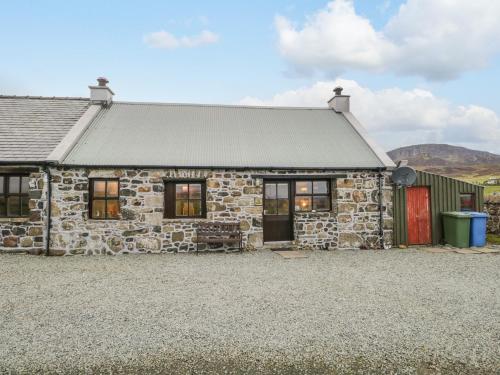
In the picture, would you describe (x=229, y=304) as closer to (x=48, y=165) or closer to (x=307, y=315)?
(x=307, y=315)

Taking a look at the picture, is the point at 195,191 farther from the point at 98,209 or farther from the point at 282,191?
the point at 98,209

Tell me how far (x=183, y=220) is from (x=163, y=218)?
64 cm

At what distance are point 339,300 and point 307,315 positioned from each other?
3.26 feet

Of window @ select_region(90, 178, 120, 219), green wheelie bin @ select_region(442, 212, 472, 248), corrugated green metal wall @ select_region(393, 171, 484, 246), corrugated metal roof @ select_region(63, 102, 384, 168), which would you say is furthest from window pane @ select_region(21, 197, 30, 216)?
green wheelie bin @ select_region(442, 212, 472, 248)

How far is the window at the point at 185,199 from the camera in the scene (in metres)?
10.2

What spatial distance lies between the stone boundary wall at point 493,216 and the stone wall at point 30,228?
16362 mm

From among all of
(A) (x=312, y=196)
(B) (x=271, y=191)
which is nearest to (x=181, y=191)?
(B) (x=271, y=191)

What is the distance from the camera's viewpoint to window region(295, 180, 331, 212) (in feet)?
35.3

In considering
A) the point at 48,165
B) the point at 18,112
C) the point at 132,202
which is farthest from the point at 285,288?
the point at 18,112

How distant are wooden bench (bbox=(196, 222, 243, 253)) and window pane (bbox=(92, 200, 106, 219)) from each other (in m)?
3.00

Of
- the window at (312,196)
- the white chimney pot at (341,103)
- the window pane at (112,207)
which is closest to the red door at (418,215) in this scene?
the window at (312,196)

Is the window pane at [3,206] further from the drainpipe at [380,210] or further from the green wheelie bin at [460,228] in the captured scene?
the green wheelie bin at [460,228]

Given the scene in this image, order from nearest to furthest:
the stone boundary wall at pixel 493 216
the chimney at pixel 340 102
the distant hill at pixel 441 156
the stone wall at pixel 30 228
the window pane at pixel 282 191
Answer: the stone wall at pixel 30 228 < the window pane at pixel 282 191 < the stone boundary wall at pixel 493 216 < the chimney at pixel 340 102 < the distant hill at pixel 441 156

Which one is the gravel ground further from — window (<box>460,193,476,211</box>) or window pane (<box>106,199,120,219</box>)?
window (<box>460,193,476,211</box>)
